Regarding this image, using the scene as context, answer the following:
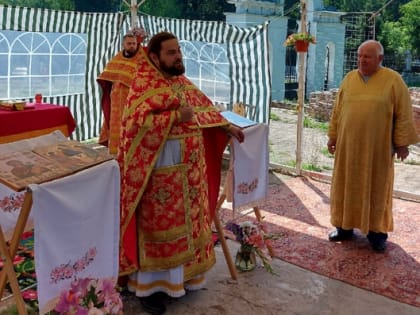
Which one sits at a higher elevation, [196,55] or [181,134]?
[196,55]

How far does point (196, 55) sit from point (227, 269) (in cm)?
400

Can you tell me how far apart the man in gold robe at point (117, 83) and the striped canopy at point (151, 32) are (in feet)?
6.00

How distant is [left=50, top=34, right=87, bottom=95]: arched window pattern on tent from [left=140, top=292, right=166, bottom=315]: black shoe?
14.5 feet

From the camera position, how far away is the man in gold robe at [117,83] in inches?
201

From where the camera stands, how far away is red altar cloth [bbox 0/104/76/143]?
4.98 meters

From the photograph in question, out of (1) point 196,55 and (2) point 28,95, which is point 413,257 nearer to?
(1) point 196,55

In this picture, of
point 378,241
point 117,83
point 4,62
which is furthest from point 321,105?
point 378,241

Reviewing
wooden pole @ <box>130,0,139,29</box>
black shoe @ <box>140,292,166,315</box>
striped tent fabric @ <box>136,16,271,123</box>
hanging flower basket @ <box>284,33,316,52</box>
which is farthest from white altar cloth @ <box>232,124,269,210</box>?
wooden pole @ <box>130,0,139,29</box>

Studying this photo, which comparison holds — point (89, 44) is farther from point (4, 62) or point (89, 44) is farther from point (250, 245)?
point (250, 245)

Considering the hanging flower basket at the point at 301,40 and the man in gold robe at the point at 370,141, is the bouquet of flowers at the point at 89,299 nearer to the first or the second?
the man in gold robe at the point at 370,141

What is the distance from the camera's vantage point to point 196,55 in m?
7.33

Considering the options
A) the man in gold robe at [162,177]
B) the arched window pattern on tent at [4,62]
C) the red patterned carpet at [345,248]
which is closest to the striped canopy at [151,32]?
the arched window pattern on tent at [4,62]

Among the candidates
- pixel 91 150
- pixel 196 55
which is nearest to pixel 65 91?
pixel 196 55

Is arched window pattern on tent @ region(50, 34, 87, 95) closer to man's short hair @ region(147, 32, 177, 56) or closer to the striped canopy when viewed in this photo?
the striped canopy
